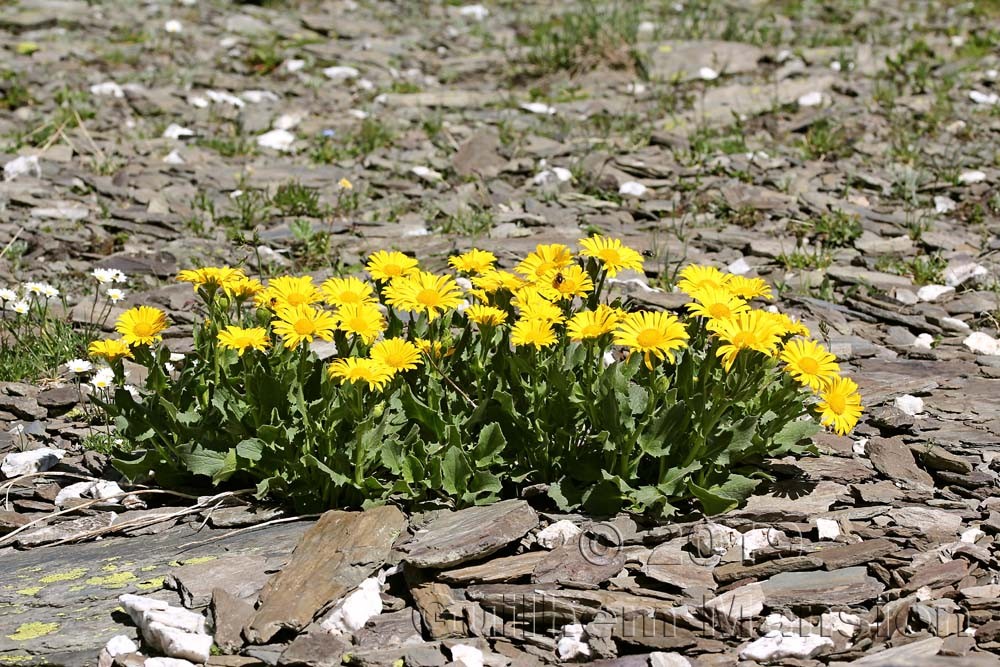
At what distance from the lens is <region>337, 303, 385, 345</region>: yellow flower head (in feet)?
11.9

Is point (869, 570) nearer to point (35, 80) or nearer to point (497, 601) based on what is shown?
point (497, 601)

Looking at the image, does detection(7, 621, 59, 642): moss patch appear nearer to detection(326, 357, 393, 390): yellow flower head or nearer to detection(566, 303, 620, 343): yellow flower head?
detection(326, 357, 393, 390): yellow flower head

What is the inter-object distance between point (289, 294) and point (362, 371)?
0.51 meters

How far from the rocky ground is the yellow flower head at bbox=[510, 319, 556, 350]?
21.4 inches

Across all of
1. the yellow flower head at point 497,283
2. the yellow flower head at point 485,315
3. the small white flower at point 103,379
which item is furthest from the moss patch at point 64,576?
the yellow flower head at point 497,283

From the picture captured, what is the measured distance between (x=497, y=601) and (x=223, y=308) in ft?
4.68

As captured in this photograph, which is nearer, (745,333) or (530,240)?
(745,333)

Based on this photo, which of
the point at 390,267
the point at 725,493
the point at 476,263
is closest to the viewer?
the point at 725,493

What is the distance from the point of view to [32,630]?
3.35 m

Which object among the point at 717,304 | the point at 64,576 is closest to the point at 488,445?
the point at 717,304

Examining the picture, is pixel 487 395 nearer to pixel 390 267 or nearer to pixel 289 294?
pixel 390 267

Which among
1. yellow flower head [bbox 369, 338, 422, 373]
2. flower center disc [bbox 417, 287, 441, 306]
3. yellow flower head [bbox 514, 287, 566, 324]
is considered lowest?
yellow flower head [bbox 369, 338, 422, 373]

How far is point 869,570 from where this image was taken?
3445mm

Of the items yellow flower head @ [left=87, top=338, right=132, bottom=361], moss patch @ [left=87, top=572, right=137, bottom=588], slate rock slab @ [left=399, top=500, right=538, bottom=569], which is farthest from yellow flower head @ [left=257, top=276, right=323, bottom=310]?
moss patch @ [left=87, top=572, right=137, bottom=588]
